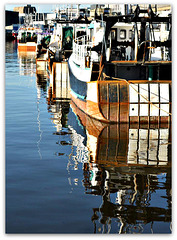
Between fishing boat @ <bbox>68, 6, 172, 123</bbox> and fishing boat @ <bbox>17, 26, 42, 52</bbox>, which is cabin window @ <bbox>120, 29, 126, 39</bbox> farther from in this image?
fishing boat @ <bbox>17, 26, 42, 52</bbox>

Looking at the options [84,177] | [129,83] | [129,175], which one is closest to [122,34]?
[129,83]

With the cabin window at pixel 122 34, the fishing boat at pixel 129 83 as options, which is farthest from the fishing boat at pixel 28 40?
the fishing boat at pixel 129 83

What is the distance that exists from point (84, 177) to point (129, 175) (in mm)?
1465

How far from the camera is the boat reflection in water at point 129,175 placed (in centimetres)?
1136

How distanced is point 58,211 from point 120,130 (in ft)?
37.8

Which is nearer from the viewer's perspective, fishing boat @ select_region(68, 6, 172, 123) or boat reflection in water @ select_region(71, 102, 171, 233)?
boat reflection in water @ select_region(71, 102, 171, 233)

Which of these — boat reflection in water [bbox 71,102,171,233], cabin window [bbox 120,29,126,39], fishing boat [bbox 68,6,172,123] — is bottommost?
boat reflection in water [bbox 71,102,171,233]

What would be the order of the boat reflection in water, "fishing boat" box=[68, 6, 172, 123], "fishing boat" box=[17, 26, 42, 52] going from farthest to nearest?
"fishing boat" box=[17, 26, 42, 52] → "fishing boat" box=[68, 6, 172, 123] → the boat reflection in water

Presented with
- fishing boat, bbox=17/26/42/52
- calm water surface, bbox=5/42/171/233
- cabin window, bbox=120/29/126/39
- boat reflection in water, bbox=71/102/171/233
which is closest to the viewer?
calm water surface, bbox=5/42/171/233

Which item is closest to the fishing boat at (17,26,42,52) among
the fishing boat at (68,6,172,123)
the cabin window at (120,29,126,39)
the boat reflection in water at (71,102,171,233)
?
the cabin window at (120,29,126,39)

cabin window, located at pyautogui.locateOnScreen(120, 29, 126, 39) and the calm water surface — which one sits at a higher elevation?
cabin window, located at pyautogui.locateOnScreen(120, 29, 126, 39)

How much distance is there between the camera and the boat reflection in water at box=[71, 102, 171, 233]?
1136cm

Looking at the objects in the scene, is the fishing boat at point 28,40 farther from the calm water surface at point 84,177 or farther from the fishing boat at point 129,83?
the calm water surface at point 84,177

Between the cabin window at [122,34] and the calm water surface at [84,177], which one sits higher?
the cabin window at [122,34]
